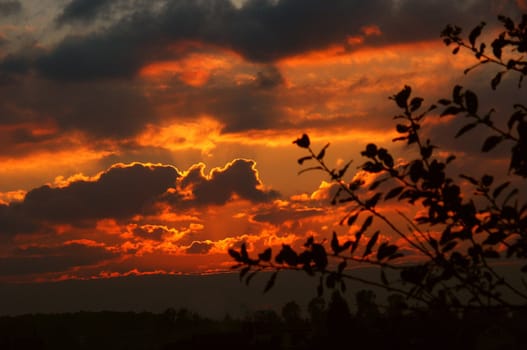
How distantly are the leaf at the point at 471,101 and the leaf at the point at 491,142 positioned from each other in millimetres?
344

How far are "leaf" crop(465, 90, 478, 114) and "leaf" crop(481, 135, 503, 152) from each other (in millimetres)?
344

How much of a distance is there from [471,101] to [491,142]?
48 centimetres

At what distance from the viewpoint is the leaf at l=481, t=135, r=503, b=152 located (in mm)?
6680

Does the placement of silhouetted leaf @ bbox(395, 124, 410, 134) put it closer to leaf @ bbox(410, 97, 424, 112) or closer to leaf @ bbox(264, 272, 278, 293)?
leaf @ bbox(410, 97, 424, 112)

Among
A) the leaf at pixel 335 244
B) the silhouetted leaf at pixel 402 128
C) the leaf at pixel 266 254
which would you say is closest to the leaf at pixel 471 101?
the silhouetted leaf at pixel 402 128

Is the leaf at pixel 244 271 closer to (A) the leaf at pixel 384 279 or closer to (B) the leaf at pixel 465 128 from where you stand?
(A) the leaf at pixel 384 279

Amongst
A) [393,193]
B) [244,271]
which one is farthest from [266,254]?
[393,193]

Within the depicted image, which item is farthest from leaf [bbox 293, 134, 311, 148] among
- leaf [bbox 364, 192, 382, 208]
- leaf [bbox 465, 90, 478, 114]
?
leaf [bbox 465, 90, 478, 114]

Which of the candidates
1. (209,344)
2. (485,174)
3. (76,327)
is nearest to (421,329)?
(485,174)

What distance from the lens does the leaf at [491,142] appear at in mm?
6680

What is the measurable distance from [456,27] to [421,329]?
349 centimetres

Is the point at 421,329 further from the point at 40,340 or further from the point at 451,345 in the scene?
the point at 40,340

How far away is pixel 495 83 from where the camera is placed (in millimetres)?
7301

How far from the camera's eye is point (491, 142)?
263 inches
